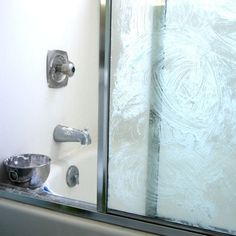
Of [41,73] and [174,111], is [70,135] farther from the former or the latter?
[174,111]

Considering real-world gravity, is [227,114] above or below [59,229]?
above

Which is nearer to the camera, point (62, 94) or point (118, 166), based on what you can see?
point (118, 166)

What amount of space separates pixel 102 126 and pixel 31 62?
70 centimetres

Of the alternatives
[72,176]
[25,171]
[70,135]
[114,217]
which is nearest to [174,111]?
[114,217]

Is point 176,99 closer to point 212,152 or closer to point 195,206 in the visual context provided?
point 212,152

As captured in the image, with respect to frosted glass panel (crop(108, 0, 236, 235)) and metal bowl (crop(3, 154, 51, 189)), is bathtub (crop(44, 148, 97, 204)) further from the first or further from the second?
frosted glass panel (crop(108, 0, 236, 235))

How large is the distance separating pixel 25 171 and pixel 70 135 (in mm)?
445

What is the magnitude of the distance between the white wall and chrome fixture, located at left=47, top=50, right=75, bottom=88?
0.03m

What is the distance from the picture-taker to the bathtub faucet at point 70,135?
174cm

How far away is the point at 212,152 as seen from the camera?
37.3 inches


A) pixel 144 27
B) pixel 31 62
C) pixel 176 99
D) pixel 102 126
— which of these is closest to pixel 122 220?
pixel 102 126

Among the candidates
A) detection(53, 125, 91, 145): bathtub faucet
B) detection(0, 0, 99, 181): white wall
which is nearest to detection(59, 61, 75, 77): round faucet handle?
detection(0, 0, 99, 181): white wall

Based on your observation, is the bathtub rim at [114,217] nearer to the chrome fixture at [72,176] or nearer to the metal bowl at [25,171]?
the metal bowl at [25,171]

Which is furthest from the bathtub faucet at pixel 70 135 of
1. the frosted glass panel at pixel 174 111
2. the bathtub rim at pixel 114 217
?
the frosted glass panel at pixel 174 111
